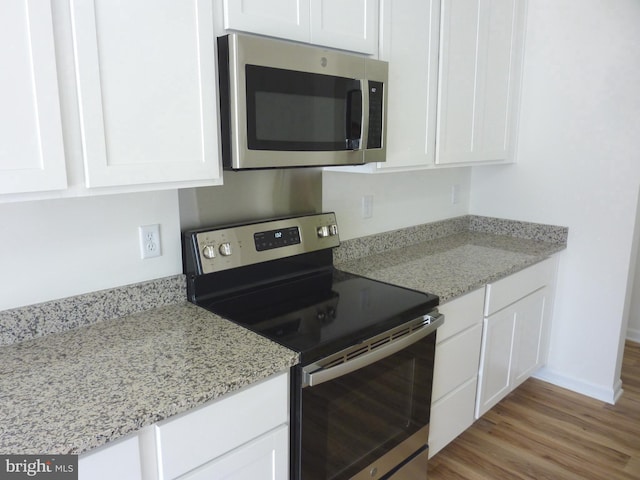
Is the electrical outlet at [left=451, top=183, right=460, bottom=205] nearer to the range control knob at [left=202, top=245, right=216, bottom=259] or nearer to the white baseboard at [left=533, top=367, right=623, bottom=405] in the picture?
the white baseboard at [left=533, top=367, right=623, bottom=405]

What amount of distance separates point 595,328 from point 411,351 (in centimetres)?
155

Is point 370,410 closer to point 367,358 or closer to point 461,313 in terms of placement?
point 367,358

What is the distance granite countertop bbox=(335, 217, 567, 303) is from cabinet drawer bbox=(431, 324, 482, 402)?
216 mm

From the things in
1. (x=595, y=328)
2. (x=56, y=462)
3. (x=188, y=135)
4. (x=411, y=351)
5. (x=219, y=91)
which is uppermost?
(x=219, y=91)

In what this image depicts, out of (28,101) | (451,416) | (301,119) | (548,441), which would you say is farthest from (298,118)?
(548,441)

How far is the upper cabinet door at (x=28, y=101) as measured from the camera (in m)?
1.02

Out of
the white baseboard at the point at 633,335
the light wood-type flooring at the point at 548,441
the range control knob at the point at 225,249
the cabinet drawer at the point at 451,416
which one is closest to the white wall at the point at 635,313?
the white baseboard at the point at 633,335

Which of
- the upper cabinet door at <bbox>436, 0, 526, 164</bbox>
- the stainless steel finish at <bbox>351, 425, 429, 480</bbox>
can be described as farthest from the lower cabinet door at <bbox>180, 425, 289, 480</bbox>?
the upper cabinet door at <bbox>436, 0, 526, 164</bbox>

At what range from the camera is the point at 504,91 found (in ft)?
8.61

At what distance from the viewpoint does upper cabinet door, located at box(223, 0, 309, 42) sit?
138 cm

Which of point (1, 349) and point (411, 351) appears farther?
point (411, 351)

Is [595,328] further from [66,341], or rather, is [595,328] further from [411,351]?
[66,341]

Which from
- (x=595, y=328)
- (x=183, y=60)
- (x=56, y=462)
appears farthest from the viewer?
(x=595, y=328)

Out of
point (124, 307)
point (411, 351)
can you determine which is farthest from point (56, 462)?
Result: point (411, 351)
